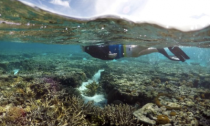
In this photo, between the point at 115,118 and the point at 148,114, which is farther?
the point at 148,114

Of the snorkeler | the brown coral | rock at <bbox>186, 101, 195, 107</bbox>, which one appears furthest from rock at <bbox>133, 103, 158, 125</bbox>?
the snorkeler

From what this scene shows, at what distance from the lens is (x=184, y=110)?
19.3ft

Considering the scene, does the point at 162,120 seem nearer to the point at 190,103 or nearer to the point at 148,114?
the point at 148,114

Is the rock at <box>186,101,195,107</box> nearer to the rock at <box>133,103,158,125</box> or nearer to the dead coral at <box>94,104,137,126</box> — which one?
the rock at <box>133,103,158,125</box>

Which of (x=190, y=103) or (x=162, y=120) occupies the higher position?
(x=162, y=120)

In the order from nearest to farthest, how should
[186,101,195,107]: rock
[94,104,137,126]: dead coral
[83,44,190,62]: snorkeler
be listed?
[94,104,137,126]: dead coral
[186,101,195,107]: rock
[83,44,190,62]: snorkeler

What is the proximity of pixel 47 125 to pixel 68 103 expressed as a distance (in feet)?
5.68

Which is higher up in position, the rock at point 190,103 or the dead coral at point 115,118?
the dead coral at point 115,118

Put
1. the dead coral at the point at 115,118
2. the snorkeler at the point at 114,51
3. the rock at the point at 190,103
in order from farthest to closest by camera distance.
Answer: the snorkeler at the point at 114,51
the rock at the point at 190,103
the dead coral at the point at 115,118

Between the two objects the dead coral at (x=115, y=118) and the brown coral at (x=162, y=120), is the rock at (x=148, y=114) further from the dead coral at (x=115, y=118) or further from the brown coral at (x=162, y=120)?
the dead coral at (x=115, y=118)

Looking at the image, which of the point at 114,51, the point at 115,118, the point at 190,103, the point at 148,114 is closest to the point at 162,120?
the point at 148,114

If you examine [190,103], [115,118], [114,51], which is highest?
[114,51]

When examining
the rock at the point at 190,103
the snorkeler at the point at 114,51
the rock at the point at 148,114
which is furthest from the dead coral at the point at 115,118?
the snorkeler at the point at 114,51

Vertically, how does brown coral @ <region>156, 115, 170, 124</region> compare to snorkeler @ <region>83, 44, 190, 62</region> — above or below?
below
